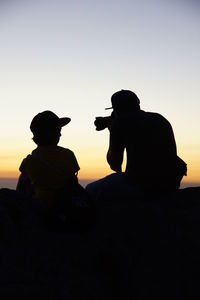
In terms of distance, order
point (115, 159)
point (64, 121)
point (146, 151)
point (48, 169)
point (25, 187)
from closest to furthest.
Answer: point (48, 169), point (64, 121), point (25, 187), point (146, 151), point (115, 159)

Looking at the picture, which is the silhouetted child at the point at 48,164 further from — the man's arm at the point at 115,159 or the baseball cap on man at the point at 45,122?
the man's arm at the point at 115,159

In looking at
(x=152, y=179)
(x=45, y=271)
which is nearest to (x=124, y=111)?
(x=152, y=179)

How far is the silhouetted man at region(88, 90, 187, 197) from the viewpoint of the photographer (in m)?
6.80

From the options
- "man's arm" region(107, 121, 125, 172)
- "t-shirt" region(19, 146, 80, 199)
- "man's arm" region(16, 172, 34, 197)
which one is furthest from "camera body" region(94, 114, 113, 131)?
"man's arm" region(16, 172, 34, 197)

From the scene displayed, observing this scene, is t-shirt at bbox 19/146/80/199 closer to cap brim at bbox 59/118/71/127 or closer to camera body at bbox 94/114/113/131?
cap brim at bbox 59/118/71/127

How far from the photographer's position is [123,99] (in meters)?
7.04

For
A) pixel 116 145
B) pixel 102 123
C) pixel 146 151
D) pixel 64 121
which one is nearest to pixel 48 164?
pixel 64 121

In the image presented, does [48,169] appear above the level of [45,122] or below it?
below

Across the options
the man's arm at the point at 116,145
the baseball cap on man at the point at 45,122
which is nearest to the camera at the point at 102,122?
the man's arm at the point at 116,145

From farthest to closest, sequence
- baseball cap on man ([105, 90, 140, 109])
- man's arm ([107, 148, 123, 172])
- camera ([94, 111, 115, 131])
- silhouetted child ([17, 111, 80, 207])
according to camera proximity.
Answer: camera ([94, 111, 115, 131])
baseball cap on man ([105, 90, 140, 109])
man's arm ([107, 148, 123, 172])
silhouetted child ([17, 111, 80, 207])

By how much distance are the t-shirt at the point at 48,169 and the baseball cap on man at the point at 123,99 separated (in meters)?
1.36

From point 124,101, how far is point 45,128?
4.67 ft

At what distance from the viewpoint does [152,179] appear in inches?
266

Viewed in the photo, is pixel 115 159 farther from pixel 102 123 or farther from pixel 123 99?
pixel 123 99
